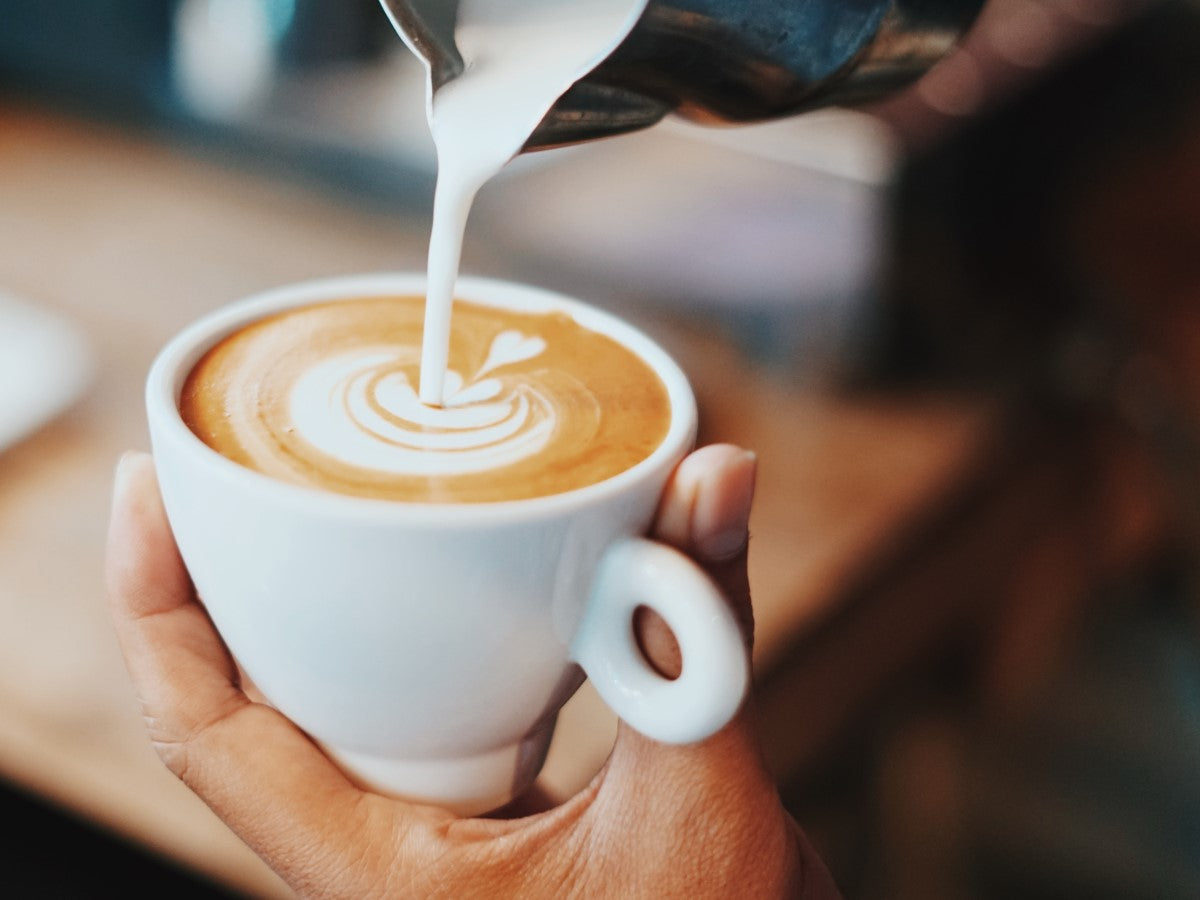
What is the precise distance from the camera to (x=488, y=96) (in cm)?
52

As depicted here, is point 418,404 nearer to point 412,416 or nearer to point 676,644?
point 412,416

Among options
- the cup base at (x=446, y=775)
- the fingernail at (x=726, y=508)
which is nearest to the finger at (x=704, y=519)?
the fingernail at (x=726, y=508)

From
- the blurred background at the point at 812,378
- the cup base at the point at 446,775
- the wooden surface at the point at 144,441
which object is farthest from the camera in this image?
the blurred background at the point at 812,378

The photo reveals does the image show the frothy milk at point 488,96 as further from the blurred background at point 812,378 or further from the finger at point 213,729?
the blurred background at point 812,378

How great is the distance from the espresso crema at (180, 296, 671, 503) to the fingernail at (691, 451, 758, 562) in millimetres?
47

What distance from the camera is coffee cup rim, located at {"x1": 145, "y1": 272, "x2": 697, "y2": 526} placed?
44cm

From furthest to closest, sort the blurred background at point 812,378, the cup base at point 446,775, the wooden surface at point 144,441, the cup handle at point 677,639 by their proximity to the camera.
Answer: the blurred background at point 812,378, the wooden surface at point 144,441, the cup base at point 446,775, the cup handle at point 677,639

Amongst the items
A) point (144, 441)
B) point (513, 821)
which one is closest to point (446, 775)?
point (513, 821)

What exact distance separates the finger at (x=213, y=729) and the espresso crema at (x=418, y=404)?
0.07m

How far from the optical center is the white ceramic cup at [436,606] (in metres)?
0.44

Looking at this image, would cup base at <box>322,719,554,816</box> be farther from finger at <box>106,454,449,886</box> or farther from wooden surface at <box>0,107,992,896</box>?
wooden surface at <box>0,107,992,896</box>

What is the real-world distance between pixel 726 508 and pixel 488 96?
8.2 inches

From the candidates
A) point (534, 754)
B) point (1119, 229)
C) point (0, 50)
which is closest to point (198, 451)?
point (534, 754)

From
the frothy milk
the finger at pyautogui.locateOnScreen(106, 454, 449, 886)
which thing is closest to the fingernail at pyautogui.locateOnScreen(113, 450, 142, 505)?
the finger at pyautogui.locateOnScreen(106, 454, 449, 886)
